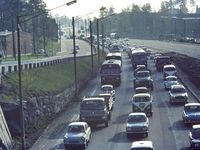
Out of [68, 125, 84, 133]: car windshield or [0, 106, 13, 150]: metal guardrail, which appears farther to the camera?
[68, 125, 84, 133]: car windshield

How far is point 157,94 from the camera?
70.1m

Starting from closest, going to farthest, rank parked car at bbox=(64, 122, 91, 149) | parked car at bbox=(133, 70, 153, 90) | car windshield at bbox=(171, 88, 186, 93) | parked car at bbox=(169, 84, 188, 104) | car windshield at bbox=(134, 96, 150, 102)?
parked car at bbox=(64, 122, 91, 149) → car windshield at bbox=(134, 96, 150, 102) → parked car at bbox=(169, 84, 188, 104) → car windshield at bbox=(171, 88, 186, 93) → parked car at bbox=(133, 70, 153, 90)

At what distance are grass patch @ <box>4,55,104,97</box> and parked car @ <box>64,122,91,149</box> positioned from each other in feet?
30.3

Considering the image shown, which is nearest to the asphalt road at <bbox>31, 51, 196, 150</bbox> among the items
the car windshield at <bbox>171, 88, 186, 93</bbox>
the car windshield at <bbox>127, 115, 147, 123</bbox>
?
the car windshield at <bbox>127, 115, 147, 123</bbox>

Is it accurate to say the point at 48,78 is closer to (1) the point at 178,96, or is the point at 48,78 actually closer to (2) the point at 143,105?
(1) the point at 178,96

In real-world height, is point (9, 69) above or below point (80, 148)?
above

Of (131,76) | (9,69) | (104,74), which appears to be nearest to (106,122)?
(9,69)

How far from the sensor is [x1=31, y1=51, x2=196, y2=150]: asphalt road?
41.9m

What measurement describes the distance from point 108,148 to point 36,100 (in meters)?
12.0

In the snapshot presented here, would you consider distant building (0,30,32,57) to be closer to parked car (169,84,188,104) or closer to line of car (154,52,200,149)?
line of car (154,52,200,149)

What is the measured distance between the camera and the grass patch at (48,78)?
5406cm

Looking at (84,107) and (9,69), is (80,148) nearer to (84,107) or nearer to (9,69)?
(84,107)

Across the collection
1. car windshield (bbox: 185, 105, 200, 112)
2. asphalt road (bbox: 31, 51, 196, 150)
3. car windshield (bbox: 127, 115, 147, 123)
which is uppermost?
car windshield (bbox: 185, 105, 200, 112)

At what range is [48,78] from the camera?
6738cm
